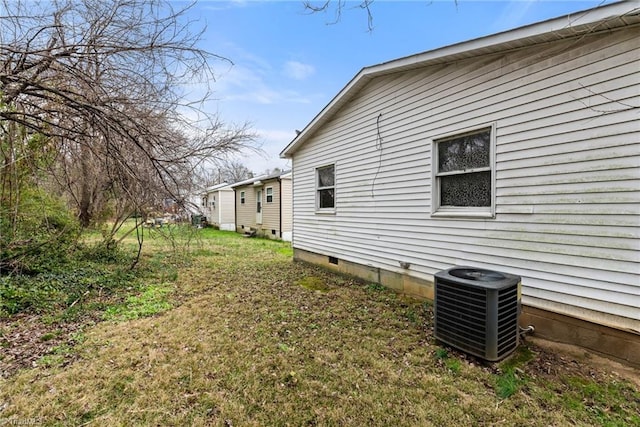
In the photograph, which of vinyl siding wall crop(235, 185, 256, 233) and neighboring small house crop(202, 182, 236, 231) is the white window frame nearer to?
vinyl siding wall crop(235, 185, 256, 233)

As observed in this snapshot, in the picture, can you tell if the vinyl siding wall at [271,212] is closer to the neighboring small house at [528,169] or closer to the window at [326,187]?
the window at [326,187]

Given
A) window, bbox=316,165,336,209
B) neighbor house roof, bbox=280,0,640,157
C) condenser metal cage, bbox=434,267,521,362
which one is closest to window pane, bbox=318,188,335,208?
window, bbox=316,165,336,209

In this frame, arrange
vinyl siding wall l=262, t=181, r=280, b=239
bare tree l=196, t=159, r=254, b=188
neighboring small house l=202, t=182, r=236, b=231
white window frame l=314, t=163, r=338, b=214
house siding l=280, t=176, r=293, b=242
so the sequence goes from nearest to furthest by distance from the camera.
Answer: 1. bare tree l=196, t=159, r=254, b=188
2. white window frame l=314, t=163, r=338, b=214
3. house siding l=280, t=176, r=293, b=242
4. vinyl siding wall l=262, t=181, r=280, b=239
5. neighboring small house l=202, t=182, r=236, b=231

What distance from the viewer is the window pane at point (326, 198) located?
7.14 meters

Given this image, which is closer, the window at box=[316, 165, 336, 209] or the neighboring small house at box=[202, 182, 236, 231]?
the window at box=[316, 165, 336, 209]

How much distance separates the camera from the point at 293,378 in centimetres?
272

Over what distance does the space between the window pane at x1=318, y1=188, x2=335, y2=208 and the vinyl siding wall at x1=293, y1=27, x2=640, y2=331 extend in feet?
6.38

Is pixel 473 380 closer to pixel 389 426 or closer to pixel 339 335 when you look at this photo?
pixel 389 426

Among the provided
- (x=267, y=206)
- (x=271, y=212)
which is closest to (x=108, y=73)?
(x=271, y=212)

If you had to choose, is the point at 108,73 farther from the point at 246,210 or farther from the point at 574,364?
the point at 246,210

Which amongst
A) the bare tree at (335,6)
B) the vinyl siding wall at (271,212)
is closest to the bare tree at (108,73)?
the bare tree at (335,6)

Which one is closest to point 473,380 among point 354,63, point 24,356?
point 24,356

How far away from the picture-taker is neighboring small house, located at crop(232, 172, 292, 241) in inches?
536

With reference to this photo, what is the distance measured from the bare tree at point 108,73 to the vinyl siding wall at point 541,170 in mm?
3181
